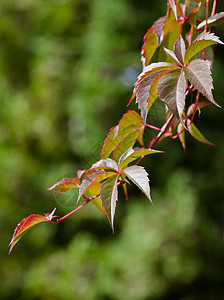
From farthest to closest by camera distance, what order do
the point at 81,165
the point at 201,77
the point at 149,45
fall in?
the point at 81,165
the point at 149,45
the point at 201,77

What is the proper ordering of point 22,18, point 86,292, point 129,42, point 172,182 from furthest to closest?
point 22,18 < point 129,42 < point 172,182 < point 86,292

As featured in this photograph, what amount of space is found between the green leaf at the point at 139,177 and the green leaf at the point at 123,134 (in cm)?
5

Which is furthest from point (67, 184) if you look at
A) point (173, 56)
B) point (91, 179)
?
point (173, 56)

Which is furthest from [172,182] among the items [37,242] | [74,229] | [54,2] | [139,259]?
[54,2]

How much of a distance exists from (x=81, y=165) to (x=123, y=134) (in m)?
1.56

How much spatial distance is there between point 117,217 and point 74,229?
32cm

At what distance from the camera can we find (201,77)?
33 centimetres

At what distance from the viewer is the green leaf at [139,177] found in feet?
1.12

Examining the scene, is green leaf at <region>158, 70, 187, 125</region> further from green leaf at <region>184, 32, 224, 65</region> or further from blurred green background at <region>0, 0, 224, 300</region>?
blurred green background at <region>0, 0, 224, 300</region>

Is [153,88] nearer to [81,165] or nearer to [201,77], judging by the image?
[201,77]

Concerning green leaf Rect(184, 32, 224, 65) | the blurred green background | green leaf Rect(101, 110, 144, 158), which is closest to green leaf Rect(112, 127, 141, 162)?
green leaf Rect(101, 110, 144, 158)

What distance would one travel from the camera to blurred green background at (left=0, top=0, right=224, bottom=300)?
225cm

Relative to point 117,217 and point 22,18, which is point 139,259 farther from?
point 22,18

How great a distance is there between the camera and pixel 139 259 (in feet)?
7.20
